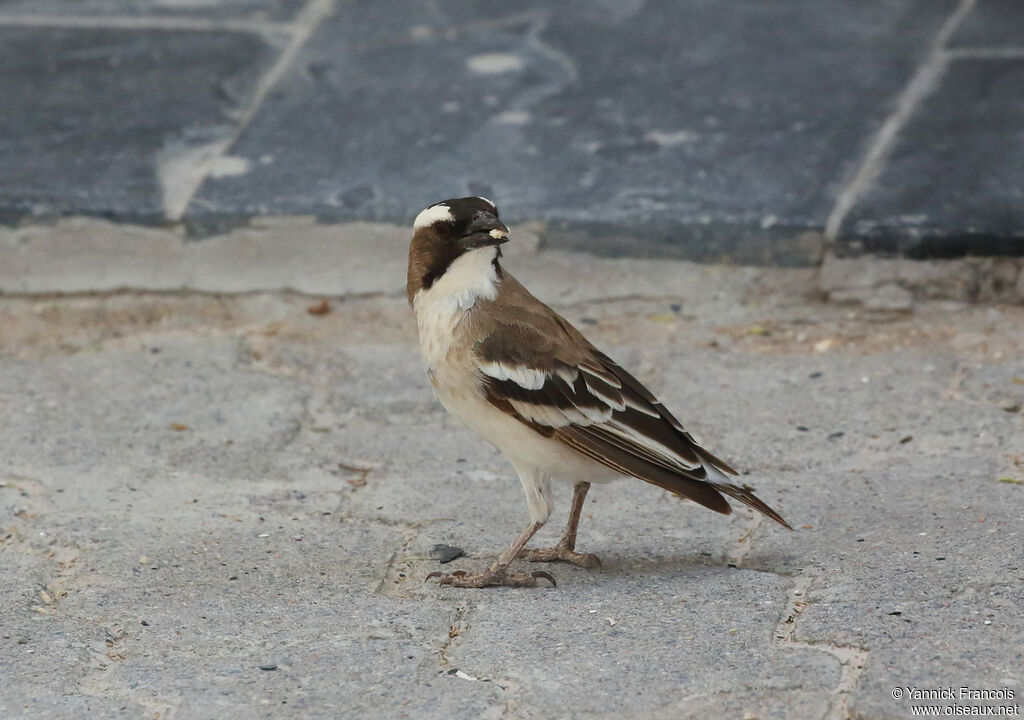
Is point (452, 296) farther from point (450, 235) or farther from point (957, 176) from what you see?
point (957, 176)

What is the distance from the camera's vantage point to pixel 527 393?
3445 millimetres

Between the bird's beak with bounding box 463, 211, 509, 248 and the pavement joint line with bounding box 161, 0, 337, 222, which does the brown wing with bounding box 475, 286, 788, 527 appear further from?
the pavement joint line with bounding box 161, 0, 337, 222

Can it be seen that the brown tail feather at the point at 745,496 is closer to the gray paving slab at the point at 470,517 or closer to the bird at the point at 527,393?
the bird at the point at 527,393

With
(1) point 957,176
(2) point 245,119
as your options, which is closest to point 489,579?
(1) point 957,176

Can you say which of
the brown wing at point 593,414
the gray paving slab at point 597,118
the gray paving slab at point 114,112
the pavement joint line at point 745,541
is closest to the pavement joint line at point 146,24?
the gray paving slab at point 114,112

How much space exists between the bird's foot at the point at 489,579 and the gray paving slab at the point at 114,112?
8.12 feet

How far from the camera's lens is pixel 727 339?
4.96m

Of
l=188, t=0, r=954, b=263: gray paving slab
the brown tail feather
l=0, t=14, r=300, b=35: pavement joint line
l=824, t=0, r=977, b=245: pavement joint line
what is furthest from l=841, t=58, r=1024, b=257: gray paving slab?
l=0, t=14, r=300, b=35: pavement joint line

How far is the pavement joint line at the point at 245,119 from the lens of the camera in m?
5.44

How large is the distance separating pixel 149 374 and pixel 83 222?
0.89m

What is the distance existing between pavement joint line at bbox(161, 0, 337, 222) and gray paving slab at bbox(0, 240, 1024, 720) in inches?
16.4

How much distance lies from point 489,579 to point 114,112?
3442 millimetres

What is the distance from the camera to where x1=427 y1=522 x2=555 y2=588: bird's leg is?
347 cm

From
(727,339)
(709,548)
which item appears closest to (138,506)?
(709,548)
